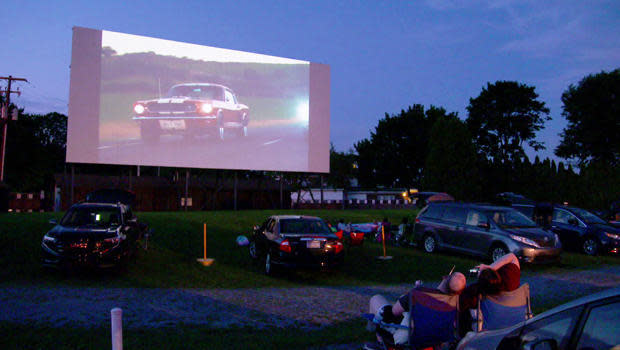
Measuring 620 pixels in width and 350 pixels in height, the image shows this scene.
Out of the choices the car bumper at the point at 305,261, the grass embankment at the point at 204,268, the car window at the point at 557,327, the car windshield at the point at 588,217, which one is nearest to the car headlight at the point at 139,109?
the grass embankment at the point at 204,268

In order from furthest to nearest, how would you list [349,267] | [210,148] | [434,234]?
[210,148] < [434,234] < [349,267]

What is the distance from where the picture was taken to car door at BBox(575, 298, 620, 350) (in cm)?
250

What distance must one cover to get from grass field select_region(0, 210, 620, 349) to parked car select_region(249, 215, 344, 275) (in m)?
0.46

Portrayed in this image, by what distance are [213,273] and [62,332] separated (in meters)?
5.39

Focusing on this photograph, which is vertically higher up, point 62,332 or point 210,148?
point 210,148

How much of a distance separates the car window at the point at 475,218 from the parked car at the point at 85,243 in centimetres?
910

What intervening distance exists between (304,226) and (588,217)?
35.1ft

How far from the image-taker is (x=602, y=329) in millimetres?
2537

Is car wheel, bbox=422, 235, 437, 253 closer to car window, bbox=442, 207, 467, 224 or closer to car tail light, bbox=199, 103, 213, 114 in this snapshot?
car window, bbox=442, 207, 467, 224

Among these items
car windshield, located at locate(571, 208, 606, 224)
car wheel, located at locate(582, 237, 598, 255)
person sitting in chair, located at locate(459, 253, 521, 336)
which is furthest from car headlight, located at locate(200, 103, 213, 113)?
person sitting in chair, located at locate(459, 253, 521, 336)

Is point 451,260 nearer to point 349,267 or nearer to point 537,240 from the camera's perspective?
point 537,240

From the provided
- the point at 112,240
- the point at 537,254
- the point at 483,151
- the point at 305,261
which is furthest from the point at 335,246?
the point at 483,151

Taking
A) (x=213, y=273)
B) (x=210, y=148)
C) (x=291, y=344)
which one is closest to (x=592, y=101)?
(x=210, y=148)

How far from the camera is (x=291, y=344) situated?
587 cm
